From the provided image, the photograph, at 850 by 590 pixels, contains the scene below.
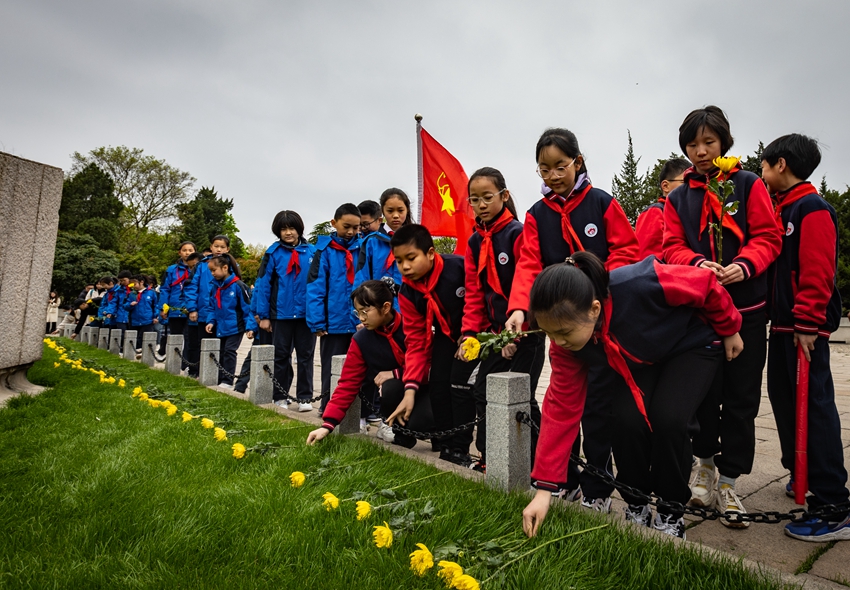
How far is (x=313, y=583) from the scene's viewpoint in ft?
6.63

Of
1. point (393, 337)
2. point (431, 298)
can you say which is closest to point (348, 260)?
point (393, 337)

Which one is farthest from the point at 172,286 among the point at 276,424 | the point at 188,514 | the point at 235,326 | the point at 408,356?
the point at 188,514

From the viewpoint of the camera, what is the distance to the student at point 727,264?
2.88 meters

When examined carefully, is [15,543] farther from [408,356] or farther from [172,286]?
[172,286]

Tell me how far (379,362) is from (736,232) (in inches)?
104

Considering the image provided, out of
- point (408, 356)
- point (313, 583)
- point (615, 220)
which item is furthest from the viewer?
point (408, 356)

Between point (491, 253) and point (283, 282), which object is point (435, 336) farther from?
point (283, 282)

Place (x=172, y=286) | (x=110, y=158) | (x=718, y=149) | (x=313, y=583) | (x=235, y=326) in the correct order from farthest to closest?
(x=110, y=158)
(x=172, y=286)
(x=235, y=326)
(x=718, y=149)
(x=313, y=583)

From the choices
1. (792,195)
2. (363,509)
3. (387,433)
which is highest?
(792,195)

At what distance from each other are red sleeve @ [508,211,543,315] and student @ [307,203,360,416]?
289 centimetres

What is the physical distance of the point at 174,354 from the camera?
9.79 meters

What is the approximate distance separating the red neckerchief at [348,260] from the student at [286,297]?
0.51m

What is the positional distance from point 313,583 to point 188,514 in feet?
2.95

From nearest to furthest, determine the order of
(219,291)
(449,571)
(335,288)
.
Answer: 1. (449,571)
2. (335,288)
3. (219,291)
